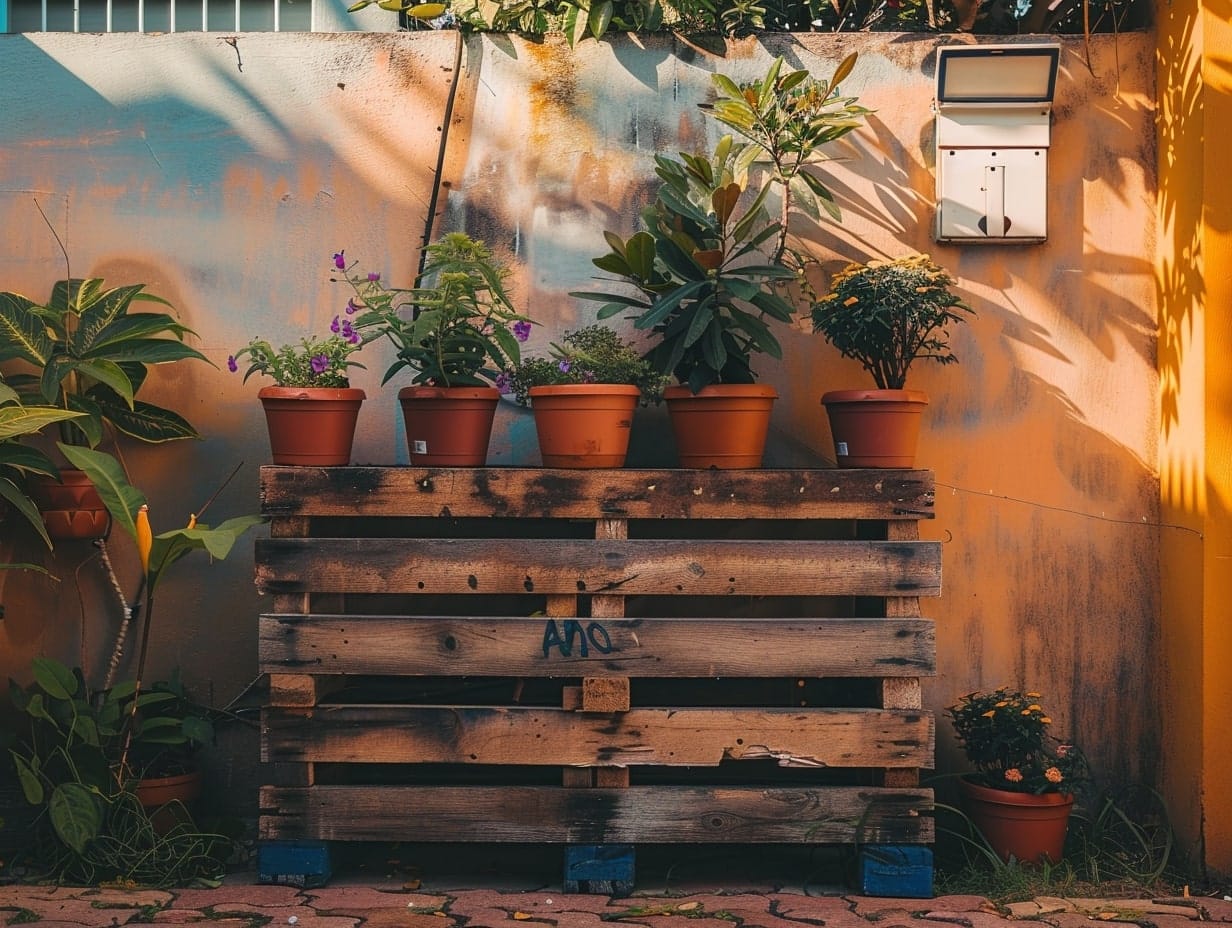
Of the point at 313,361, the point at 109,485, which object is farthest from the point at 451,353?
the point at 109,485

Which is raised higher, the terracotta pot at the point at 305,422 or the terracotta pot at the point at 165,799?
the terracotta pot at the point at 305,422

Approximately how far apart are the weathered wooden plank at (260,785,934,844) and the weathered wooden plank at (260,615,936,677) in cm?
31

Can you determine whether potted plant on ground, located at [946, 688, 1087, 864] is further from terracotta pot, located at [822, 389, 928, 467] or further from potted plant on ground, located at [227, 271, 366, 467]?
potted plant on ground, located at [227, 271, 366, 467]

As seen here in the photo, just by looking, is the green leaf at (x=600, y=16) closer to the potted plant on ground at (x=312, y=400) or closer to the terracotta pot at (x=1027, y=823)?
the potted plant on ground at (x=312, y=400)

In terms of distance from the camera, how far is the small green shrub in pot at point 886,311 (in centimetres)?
325

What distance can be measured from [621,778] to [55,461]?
1981mm

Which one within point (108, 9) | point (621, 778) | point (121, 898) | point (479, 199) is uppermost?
point (108, 9)

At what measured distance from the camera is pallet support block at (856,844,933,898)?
3.07 meters

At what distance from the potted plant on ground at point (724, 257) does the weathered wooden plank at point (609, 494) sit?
12 centimetres

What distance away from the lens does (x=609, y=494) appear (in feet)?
10.4

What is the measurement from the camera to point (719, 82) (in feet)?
11.4

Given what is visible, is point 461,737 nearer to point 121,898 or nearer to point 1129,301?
point 121,898

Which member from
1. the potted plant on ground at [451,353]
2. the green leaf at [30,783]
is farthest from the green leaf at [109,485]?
the potted plant on ground at [451,353]

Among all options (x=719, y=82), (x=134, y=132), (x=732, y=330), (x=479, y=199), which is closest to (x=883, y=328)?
(x=732, y=330)
